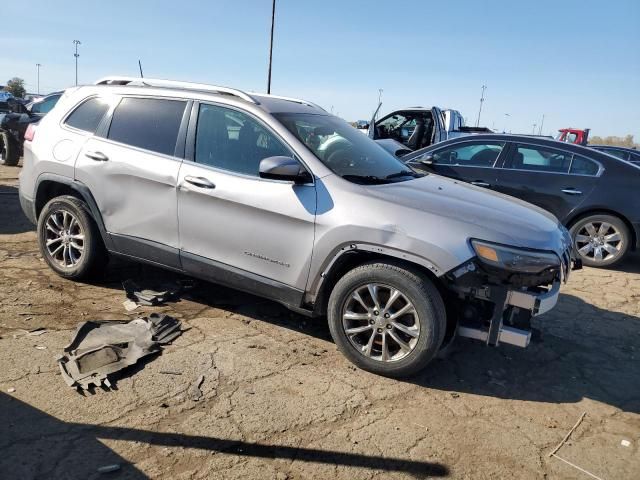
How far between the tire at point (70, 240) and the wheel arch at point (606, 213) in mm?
5712

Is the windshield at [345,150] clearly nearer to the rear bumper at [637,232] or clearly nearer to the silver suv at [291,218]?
the silver suv at [291,218]

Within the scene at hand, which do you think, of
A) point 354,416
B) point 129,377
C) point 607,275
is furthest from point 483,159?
point 129,377

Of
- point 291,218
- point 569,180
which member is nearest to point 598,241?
point 569,180

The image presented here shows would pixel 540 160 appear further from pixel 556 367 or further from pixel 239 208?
pixel 239 208

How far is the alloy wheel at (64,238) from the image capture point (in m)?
→ 4.57

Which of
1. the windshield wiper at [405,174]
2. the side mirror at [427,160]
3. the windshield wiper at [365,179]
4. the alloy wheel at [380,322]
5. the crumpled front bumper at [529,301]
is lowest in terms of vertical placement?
the alloy wheel at [380,322]

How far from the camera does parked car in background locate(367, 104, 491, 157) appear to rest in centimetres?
1171

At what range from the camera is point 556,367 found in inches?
151

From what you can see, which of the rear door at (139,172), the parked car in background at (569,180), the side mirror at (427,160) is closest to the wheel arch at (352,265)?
the rear door at (139,172)

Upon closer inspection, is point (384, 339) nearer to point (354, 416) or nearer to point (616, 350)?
point (354, 416)

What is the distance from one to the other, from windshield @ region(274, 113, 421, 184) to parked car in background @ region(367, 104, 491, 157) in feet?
22.5

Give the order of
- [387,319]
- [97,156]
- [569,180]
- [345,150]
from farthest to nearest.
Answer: [569,180] → [97,156] → [345,150] → [387,319]

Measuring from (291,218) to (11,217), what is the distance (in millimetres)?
5306

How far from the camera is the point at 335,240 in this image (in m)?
3.41
